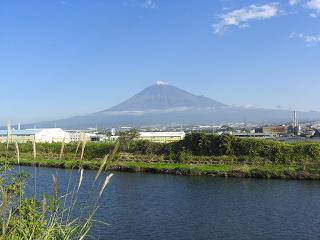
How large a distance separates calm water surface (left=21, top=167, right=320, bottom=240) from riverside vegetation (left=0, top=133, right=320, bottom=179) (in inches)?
87.5

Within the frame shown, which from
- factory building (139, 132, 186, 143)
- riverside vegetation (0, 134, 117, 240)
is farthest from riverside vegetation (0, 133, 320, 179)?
riverside vegetation (0, 134, 117, 240)

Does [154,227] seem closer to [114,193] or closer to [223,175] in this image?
[114,193]

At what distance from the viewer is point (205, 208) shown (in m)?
17.6

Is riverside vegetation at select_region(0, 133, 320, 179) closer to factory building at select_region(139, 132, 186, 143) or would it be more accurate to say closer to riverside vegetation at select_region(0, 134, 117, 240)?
factory building at select_region(139, 132, 186, 143)

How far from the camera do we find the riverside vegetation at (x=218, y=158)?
27.4 m

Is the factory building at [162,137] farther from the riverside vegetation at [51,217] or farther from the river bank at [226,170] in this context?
the riverside vegetation at [51,217]

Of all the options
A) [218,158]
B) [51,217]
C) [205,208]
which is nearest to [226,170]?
[218,158]

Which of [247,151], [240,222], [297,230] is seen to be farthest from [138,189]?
[247,151]

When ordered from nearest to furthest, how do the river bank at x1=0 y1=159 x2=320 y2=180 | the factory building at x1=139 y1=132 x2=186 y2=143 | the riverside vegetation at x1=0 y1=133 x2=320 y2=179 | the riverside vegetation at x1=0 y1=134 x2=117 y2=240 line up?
the riverside vegetation at x1=0 y1=134 x2=117 y2=240
the river bank at x1=0 y1=159 x2=320 y2=180
the riverside vegetation at x1=0 y1=133 x2=320 y2=179
the factory building at x1=139 y1=132 x2=186 y2=143

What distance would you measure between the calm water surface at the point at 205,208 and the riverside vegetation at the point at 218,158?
7.29 ft

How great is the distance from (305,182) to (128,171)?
1127 cm

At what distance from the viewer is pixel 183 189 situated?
880 inches

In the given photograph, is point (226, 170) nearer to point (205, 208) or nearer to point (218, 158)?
point (218, 158)

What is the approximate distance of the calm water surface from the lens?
538 inches
